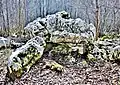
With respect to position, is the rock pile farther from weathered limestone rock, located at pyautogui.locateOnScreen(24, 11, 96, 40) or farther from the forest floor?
the forest floor

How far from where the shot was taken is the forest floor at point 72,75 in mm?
2787

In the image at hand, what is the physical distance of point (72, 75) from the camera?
115 inches

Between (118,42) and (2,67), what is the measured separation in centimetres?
153

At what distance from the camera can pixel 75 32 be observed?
11.3 feet

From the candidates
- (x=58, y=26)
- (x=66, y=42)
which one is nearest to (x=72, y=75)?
(x=66, y=42)

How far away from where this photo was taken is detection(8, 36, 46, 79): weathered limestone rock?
2.86 meters

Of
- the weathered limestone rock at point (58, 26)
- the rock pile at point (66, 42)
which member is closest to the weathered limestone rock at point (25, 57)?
the rock pile at point (66, 42)

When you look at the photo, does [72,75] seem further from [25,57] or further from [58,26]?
[58,26]

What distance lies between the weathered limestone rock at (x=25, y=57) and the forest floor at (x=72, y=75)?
0.07m

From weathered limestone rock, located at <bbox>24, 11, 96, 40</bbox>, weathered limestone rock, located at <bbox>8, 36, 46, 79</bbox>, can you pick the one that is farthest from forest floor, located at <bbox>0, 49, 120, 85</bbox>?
weathered limestone rock, located at <bbox>24, 11, 96, 40</bbox>

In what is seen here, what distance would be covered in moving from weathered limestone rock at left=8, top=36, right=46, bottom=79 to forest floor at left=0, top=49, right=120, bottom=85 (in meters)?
0.07

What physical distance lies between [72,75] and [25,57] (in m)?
0.61

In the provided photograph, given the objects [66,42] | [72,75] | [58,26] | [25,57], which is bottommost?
A: [72,75]

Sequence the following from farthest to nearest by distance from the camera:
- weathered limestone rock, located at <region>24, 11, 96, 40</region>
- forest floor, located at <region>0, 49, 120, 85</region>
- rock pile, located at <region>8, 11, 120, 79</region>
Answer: weathered limestone rock, located at <region>24, 11, 96, 40</region> < rock pile, located at <region>8, 11, 120, 79</region> < forest floor, located at <region>0, 49, 120, 85</region>
